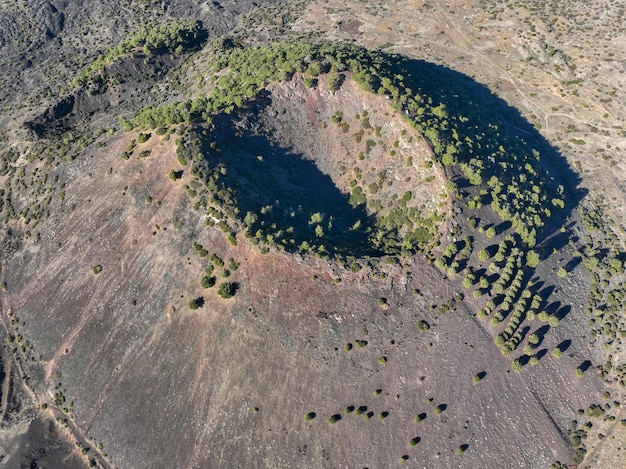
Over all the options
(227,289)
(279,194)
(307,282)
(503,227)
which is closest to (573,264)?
(503,227)

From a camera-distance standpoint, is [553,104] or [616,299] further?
[553,104]

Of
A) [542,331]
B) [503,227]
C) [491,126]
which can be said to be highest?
[491,126]

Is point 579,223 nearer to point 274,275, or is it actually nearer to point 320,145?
point 320,145

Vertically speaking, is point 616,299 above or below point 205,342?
above

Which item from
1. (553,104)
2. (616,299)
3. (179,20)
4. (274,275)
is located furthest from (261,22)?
(616,299)

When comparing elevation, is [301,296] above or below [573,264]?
below

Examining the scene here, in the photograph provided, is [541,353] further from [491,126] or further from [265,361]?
[491,126]

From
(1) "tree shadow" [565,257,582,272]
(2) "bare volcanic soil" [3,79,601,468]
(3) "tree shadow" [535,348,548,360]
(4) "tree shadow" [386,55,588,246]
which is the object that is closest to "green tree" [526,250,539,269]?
(4) "tree shadow" [386,55,588,246]

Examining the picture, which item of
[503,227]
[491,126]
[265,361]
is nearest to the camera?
[265,361]

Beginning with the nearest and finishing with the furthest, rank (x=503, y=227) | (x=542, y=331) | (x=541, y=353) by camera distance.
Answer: (x=541, y=353)
(x=542, y=331)
(x=503, y=227)
